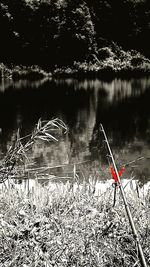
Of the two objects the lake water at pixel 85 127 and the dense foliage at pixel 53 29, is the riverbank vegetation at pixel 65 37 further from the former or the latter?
the lake water at pixel 85 127

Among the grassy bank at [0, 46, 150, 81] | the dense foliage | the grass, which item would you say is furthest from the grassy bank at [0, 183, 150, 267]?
the dense foliage

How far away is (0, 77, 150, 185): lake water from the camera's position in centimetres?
981

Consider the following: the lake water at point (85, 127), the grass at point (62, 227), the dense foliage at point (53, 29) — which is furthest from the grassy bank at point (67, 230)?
the dense foliage at point (53, 29)

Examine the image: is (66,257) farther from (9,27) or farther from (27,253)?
(9,27)

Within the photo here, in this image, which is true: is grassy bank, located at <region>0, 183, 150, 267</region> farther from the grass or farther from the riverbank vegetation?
the riverbank vegetation

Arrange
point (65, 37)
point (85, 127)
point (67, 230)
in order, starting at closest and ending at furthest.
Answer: point (67, 230), point (85, 127), point (65, 37)

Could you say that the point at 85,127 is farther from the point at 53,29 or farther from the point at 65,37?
the point at 53,29

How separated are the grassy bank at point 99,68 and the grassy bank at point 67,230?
36.9 m

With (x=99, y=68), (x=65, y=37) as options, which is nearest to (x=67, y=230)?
(x=99, y=68)

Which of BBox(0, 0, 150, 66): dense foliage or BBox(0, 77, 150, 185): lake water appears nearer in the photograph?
BBox(0, 77, 150, 185): lake water

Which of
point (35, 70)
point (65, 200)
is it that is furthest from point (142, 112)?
point (35, 70)

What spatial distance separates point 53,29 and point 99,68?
6709 millimetres

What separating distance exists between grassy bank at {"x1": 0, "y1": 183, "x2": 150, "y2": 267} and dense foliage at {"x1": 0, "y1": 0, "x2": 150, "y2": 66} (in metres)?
41.0

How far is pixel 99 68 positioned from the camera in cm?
4628
